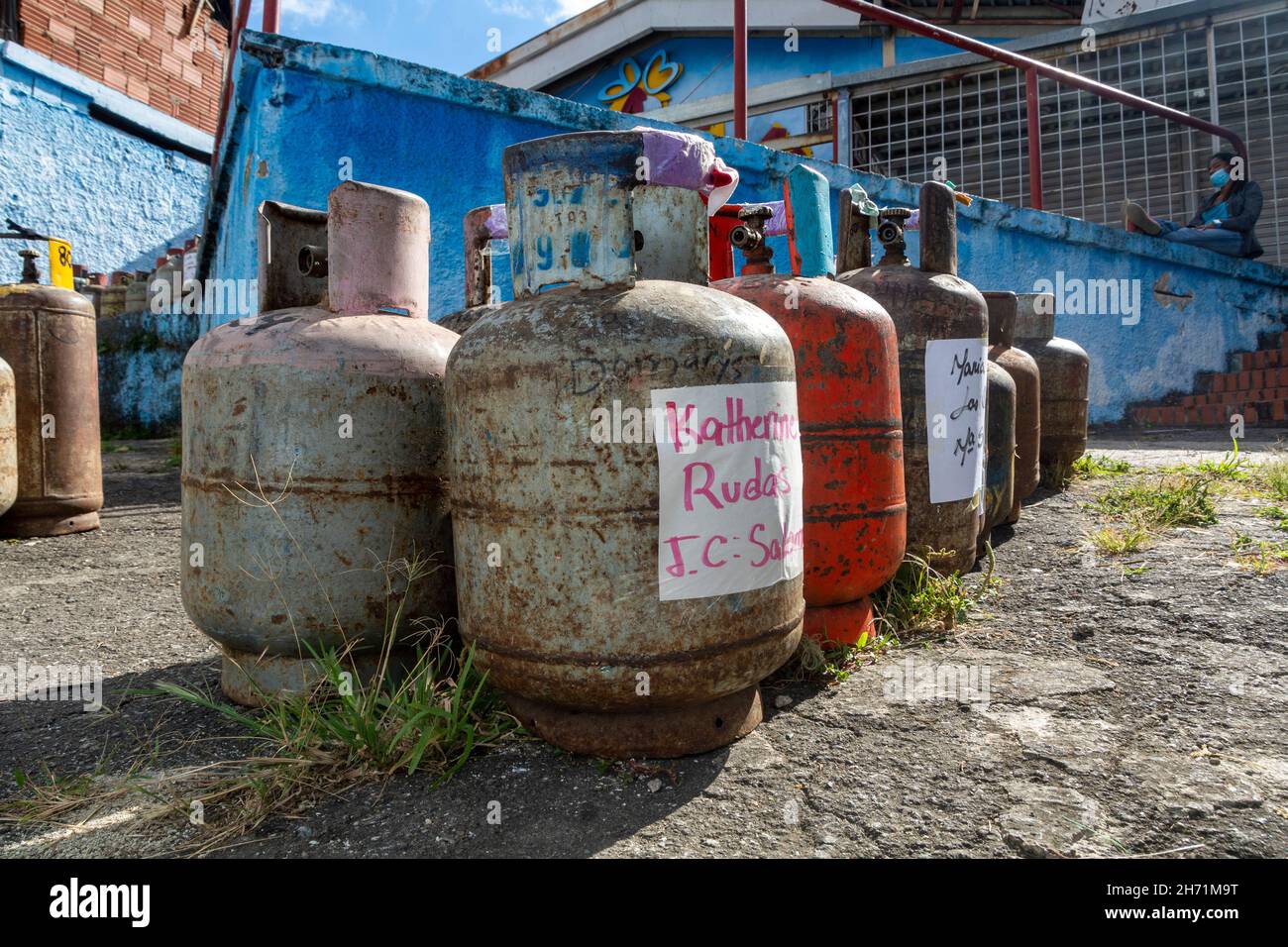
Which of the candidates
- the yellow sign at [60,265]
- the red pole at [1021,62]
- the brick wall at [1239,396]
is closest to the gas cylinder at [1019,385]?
the red pole at [1021,62]

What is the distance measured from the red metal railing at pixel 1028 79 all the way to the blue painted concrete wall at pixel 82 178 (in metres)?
9.17

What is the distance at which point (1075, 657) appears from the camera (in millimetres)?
2660

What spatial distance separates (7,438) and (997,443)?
472cm

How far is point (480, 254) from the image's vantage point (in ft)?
9.85

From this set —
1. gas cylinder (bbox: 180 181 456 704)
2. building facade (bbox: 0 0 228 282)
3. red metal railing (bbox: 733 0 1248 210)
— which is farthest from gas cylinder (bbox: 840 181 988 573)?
building facade (bbox: 0 0 228 282)

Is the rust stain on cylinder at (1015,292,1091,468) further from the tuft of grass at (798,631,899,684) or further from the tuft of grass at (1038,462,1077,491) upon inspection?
the tuft of grass at (798,631,899,684)

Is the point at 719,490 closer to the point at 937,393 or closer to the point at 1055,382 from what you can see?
the point at 937,393

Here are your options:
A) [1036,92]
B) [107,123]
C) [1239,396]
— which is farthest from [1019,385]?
[107,123]

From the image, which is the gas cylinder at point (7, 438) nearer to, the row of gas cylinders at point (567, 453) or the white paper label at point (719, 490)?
the row of gas cylinders at point (567, 453)

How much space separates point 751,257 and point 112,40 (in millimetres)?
13745

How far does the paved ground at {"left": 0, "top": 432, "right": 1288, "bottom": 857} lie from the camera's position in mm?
1712

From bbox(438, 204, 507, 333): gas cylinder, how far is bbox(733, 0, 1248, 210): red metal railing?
3.87 metres
